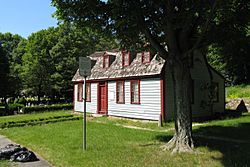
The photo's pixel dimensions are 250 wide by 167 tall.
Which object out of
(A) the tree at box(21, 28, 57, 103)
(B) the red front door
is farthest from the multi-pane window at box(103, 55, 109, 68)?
(A) the tree at box(21, 28, 57, 103)

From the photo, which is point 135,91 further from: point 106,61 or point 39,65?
point 39,65

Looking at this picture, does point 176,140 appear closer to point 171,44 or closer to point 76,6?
point 171,44

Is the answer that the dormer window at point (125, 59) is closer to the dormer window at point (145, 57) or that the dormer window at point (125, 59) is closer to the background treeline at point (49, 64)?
the dormer window at point (145, 57)

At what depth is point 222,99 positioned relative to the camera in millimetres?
21578

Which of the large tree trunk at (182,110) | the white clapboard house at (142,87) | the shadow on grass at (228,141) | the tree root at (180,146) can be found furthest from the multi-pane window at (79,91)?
the tree root at (180,146)

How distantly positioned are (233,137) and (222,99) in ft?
33.4

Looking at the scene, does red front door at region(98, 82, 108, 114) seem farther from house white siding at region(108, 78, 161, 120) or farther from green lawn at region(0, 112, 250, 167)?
green lawn at region(0, 112, 250, 167)

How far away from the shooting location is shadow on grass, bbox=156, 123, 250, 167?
8016 millimetres

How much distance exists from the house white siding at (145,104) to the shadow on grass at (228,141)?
381 centimetres

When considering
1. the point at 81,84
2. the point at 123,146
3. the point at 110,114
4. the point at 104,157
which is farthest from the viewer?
the point at 81,84

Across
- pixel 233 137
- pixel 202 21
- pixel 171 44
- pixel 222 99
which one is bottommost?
pixel 233 137

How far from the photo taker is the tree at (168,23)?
8.77 metres

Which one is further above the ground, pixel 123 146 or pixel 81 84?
pixel 81 84

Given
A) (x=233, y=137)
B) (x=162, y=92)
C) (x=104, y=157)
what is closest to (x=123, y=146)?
(x=104, y=157)
